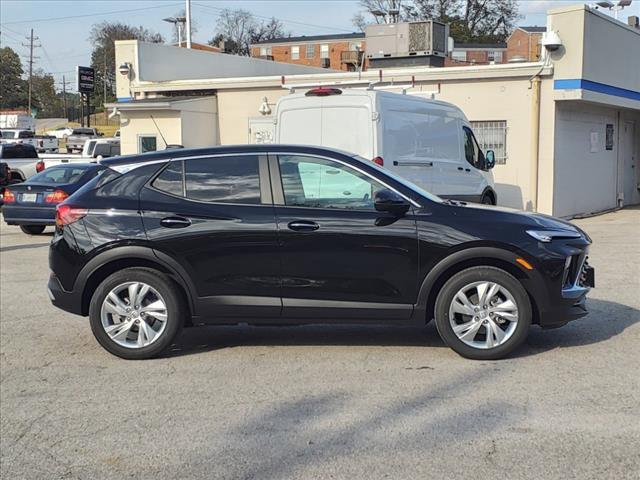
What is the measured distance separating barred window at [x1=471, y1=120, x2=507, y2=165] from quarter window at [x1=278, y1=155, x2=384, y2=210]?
12.4m

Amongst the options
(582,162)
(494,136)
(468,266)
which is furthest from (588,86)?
(468,266)

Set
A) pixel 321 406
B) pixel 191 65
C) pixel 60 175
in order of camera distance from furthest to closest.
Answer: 1. pixel 191 65
2. pixel 60 175
3. pixel 321 406

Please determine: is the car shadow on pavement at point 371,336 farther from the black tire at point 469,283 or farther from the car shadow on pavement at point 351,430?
the car shadow on pavement at point 351,430

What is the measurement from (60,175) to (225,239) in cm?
1053

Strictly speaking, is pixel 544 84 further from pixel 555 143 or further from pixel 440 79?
pixel 440 79

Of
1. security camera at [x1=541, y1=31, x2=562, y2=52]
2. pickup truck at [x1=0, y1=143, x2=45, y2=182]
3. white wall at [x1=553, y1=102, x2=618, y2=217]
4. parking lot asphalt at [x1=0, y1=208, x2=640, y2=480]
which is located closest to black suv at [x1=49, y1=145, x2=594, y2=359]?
parking lot asphalt at [x1=0, y1=208, x2=640, y2=480]

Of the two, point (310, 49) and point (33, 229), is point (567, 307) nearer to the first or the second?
point (33, 229)

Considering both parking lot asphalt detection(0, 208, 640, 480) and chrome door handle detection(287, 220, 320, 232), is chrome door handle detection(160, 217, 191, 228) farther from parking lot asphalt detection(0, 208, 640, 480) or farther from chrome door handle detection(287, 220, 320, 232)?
parking lot asphalt detection(0, 208, 640, 480)

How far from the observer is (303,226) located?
6117 millimetres

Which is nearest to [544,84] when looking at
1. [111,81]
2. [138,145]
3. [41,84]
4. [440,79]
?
[440,79]

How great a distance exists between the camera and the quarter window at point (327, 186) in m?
6.20

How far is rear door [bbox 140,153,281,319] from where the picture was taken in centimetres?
616

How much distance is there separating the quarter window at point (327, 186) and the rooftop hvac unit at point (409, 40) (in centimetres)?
1527

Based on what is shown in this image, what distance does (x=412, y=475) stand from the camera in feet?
13.2
